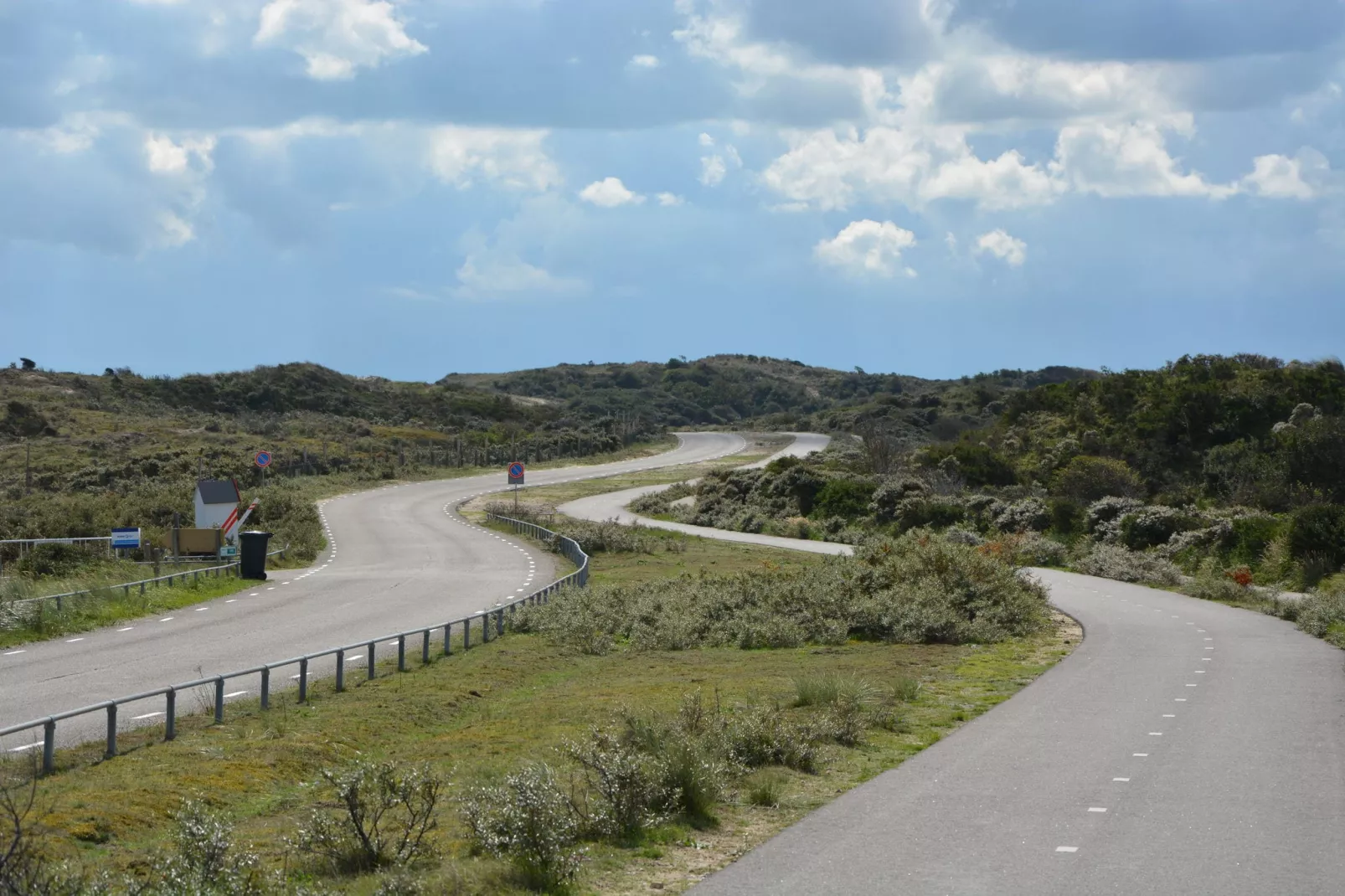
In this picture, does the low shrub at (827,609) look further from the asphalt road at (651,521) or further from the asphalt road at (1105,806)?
the asphalt road at (651,521)

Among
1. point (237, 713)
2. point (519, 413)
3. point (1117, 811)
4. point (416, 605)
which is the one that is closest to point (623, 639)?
point (416, 605)

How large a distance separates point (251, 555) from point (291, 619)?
8.49 m

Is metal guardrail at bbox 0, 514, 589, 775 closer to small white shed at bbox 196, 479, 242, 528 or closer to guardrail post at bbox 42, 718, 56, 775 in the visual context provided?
guardrail post at bbox 42, 718, 56, 775

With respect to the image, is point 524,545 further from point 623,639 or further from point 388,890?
point 388,890

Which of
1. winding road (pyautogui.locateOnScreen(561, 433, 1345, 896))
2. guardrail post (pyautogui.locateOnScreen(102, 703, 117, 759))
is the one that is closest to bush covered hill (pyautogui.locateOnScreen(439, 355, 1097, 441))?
winding road (pyautogui.locateOnScreen(561, 433, 1345, 896))

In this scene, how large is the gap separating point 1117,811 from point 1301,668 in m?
10.2

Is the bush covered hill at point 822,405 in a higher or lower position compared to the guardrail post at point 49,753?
higher

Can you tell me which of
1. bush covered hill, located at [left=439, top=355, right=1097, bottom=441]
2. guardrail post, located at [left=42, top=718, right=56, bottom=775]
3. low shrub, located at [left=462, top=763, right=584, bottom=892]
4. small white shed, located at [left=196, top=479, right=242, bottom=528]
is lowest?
guardrail post, located at [left=42, top=718, right=56, bottom=775]

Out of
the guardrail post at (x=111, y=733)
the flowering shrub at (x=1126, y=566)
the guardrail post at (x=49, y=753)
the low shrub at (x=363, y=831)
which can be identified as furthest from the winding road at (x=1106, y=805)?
the flowering shrub at (x=1126, y=566)

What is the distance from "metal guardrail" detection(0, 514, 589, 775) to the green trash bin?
27.3 ft

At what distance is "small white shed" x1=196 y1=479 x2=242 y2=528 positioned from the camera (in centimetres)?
3606

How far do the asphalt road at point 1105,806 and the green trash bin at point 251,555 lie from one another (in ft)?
72.9

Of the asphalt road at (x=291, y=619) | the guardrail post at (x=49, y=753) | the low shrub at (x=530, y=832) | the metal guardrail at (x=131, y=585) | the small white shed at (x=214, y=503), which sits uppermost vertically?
the small white shed at (x=214, y=503)

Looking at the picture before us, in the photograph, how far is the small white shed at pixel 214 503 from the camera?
118 ft
